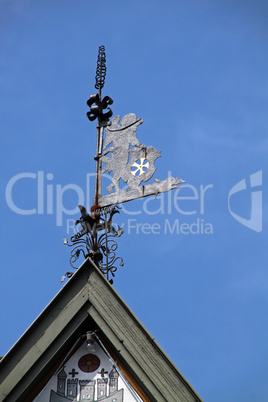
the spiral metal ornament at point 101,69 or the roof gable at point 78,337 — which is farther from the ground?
the spiral metal ornament at point 101,69

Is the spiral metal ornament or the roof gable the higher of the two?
the spiral metal ornament

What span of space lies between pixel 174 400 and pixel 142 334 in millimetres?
972

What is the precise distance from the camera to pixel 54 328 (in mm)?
10617

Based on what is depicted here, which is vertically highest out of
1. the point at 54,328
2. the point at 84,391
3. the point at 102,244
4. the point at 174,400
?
the point at 102,244

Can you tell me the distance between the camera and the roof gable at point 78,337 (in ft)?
33.6

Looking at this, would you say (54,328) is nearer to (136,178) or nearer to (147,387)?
(147,387)

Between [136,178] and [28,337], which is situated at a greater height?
[136,178]

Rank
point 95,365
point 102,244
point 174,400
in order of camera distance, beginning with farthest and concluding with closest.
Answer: point 102,244
point 95,365
point 174,400

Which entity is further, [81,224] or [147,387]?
[81,224]

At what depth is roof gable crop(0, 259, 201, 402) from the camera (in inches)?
404

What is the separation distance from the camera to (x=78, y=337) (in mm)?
10852

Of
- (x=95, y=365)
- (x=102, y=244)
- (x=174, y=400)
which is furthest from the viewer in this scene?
(x=102, y=244)

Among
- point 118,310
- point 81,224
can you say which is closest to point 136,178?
point 81,224

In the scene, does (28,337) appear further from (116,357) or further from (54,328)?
(116,357)
